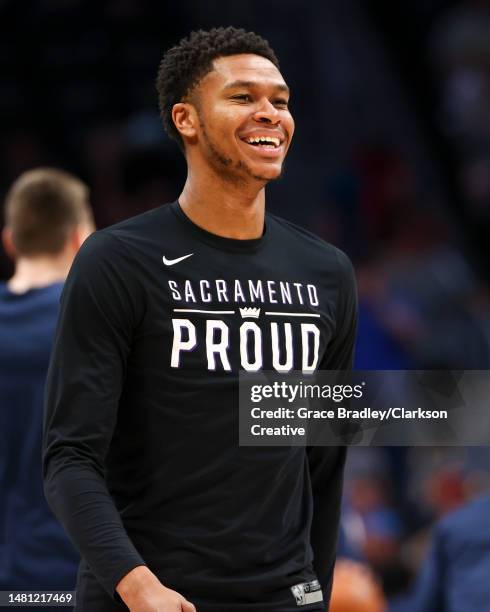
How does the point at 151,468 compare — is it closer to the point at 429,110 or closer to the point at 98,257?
the point at 98,257

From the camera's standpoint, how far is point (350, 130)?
7.75m

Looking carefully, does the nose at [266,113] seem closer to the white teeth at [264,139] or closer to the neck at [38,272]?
the white teeth at [264,139]

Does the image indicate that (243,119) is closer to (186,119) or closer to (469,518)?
(186,119)

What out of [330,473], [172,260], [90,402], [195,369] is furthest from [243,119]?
[330,473]

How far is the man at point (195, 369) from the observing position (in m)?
2.01

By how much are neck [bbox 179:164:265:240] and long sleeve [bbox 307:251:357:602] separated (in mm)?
228

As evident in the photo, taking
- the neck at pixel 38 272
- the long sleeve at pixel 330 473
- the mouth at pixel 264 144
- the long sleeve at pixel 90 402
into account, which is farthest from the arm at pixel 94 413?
the neck at pixel 38 272

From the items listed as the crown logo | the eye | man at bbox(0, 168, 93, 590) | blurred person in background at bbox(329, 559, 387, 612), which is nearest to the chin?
the eye

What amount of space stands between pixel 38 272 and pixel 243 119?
1.31 m

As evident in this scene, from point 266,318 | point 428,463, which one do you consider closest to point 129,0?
point 428,463

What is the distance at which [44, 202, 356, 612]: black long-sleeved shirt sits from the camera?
79.1 inches

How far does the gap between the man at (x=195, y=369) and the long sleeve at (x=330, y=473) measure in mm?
52

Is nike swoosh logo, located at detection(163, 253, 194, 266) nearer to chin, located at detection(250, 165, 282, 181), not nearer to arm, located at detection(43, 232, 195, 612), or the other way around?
arm, located at detection(43, 232, 195, 612)

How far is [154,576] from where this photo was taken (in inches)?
75.3
